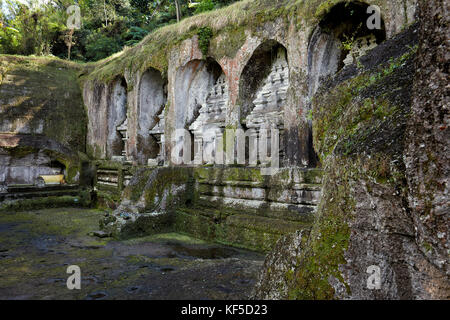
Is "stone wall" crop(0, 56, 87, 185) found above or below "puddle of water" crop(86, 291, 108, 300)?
above

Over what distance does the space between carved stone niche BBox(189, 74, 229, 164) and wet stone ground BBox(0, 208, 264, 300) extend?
3.14 m

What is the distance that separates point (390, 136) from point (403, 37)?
105cm

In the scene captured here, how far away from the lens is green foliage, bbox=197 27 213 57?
26.2 feet

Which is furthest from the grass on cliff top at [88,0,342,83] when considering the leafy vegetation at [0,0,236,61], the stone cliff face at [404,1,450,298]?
the leafy vegetation at [0,0,236,61]

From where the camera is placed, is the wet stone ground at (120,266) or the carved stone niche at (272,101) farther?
the carved stone niche at (272,101)

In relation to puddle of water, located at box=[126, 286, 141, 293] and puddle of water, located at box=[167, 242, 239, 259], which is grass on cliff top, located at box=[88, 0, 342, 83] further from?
puddle of water, located at box=[126, 286, 141, 293]

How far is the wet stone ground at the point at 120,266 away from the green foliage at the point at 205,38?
4.59 meters

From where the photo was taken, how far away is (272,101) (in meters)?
7.21

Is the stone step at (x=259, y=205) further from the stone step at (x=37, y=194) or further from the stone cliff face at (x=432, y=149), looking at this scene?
the stone step at (x=37, y=194)

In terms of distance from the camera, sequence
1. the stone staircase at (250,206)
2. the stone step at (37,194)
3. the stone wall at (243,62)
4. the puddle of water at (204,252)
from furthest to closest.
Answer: the stone step at (37,194) → the stone wall at (243,62) → the stone staircase at (250,206) → the puddle of water at (204,252)

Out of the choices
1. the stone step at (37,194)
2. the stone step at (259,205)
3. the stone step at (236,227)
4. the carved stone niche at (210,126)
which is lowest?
the stone step at (236,227)

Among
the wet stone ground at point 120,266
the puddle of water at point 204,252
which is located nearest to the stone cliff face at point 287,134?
the puddle of water at point 204,252

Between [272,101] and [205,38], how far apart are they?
2399 millimetres

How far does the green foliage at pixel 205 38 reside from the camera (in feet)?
26.2
